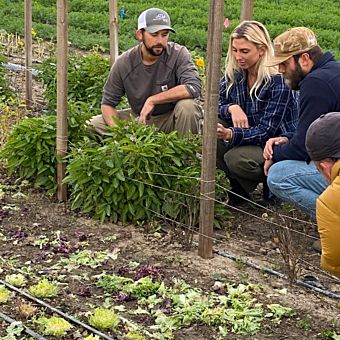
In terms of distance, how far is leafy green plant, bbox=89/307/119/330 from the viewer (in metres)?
4.16

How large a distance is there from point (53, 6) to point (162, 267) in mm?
12999

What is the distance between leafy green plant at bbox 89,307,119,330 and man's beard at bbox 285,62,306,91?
5.95ft

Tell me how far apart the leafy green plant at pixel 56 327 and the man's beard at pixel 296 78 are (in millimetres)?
1977

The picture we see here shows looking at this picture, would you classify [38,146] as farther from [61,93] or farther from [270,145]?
[270,145]

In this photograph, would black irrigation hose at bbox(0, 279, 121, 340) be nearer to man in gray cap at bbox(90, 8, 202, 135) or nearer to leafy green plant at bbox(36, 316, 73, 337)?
leafy green plant at bbox(36, 316, 73, 337)

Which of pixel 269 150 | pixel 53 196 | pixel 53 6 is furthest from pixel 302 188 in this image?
pixel 53 6

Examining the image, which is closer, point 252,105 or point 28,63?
point 252,105

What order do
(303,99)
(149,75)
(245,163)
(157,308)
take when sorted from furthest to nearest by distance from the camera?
(149,75), (245,163), (303,99), (157,308)

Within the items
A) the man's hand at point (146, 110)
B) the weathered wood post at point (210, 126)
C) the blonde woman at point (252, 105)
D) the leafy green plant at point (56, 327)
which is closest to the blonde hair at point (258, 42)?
the blonde woman at point (252, 105)

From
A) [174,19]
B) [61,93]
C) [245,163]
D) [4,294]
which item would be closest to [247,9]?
[245,163]

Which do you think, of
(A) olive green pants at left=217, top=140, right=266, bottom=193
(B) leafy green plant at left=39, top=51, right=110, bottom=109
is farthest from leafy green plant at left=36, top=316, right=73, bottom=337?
(B) leafy green plant at left=39, top=51, right=110, bottom=109

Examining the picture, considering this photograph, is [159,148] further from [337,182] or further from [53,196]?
[337,182]

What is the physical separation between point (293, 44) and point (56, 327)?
2.10 meters

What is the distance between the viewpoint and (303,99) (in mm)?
4996
